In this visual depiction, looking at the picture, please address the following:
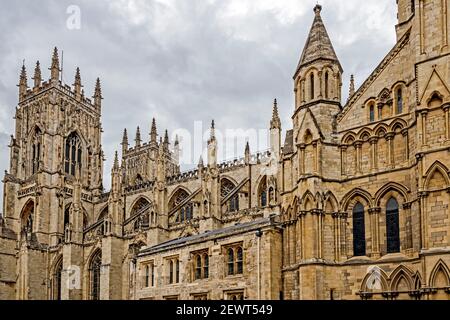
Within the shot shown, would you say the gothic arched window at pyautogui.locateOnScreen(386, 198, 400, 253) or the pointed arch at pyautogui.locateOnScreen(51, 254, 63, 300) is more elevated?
the gothic arched window at pyautogui.locateOnScreen(386, 198, 400, 253)

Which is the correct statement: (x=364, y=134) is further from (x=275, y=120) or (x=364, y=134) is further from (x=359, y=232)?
(x=275, y=120)

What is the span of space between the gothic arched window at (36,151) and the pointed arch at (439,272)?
63363 millimetres

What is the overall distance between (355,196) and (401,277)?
375 centimetres

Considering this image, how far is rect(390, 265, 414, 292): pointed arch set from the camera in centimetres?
2295

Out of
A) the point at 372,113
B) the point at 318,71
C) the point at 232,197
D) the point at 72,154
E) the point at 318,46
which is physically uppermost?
the point at 72,154

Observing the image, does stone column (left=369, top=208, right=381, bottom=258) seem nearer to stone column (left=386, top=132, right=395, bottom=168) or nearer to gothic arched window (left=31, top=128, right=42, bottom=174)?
stone column (left=386, top=132, right=395, bottom=168)

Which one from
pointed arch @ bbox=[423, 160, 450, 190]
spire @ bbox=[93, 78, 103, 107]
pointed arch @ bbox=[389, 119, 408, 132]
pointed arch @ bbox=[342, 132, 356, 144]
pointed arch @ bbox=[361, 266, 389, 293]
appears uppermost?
spire @ bbox=[93, 78, 103, 107]

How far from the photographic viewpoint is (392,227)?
24.1m

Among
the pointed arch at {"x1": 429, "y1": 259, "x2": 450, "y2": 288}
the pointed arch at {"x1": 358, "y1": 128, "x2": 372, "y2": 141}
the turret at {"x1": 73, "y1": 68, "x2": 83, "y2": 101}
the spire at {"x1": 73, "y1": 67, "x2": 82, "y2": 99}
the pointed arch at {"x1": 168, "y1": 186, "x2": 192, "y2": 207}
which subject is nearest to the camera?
the pointed arch at {"x1": 429, "y1": 259, "x2": 450, "y2": 288}

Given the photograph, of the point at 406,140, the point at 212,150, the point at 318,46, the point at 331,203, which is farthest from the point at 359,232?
the point at 212,150

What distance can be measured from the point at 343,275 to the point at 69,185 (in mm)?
56497

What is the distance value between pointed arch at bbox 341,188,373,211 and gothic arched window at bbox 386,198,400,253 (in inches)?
30.7

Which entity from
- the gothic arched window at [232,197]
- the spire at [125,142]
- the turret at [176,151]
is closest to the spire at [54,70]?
the spire at [125,142]

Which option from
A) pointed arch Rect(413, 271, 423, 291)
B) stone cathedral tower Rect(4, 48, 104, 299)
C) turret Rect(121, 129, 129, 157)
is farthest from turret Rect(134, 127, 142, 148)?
pointed arch Rect(413, 271, 423, 291)
